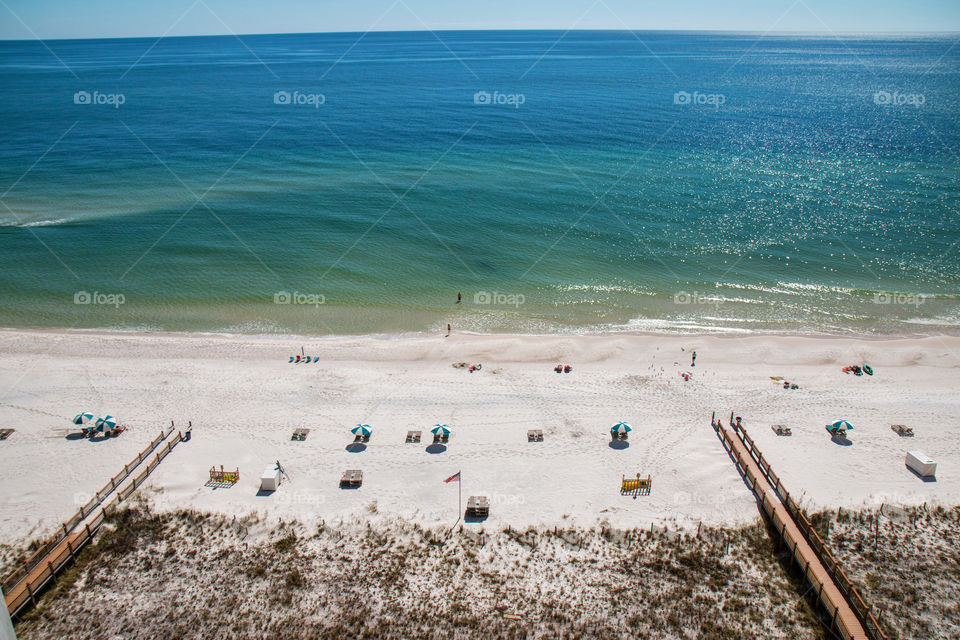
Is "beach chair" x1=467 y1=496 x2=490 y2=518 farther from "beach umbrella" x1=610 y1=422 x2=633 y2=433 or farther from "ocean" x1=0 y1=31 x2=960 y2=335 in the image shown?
"ocean" x1=0 y1=31 x2=960 y2=335

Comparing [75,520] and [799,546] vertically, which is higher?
[75,520]

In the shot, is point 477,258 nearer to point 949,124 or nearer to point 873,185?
point 873,185

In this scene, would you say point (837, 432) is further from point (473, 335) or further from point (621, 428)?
point (473, 335)

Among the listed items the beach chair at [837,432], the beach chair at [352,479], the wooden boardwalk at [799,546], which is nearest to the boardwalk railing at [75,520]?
the beach chair at [352,479]

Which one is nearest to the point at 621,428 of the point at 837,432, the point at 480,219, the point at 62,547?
the point at 837,432

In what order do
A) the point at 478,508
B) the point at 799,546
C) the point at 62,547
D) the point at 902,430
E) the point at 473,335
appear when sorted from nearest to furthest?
the point at 62,547
the point at 799,546
the point at 478,508
the point at 902,430
the point at 473,335

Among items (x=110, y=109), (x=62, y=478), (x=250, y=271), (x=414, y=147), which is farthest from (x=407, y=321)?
(x=110, y=109)
